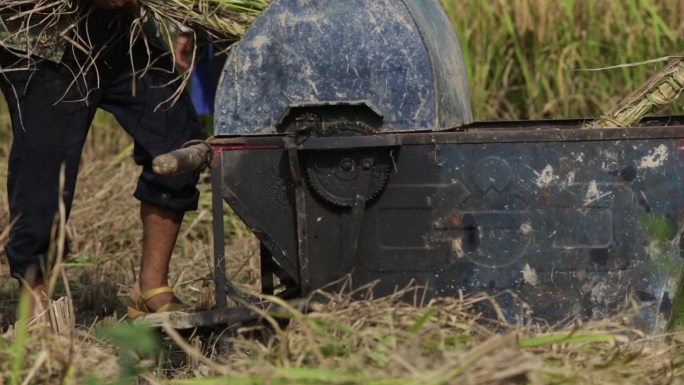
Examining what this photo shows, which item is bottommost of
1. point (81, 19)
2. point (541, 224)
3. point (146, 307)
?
point (146, 307)

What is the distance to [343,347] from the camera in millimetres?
2578

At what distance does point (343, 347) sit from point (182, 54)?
1.69 m

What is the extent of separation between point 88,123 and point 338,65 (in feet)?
3.16

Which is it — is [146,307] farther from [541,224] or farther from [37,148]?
[541,224]

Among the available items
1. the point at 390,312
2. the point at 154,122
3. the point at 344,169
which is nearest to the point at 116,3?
the point at 154,122

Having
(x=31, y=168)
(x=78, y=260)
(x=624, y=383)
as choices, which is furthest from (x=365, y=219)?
(x=78, y=260)

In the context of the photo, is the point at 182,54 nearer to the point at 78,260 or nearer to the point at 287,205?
the point at 287,205

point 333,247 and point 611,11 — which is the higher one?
point 611,11

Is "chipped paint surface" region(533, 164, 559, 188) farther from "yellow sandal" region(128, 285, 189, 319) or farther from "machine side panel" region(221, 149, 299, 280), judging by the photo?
"yellow sandal" region(128, 285, 189, 319)

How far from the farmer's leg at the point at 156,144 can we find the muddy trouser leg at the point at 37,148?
0.16 metres

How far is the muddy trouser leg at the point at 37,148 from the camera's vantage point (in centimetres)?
349

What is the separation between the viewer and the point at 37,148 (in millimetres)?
3500

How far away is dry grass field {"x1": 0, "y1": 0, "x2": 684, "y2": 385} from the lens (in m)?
2.46

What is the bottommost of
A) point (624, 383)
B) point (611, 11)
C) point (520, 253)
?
point (624, 383)
